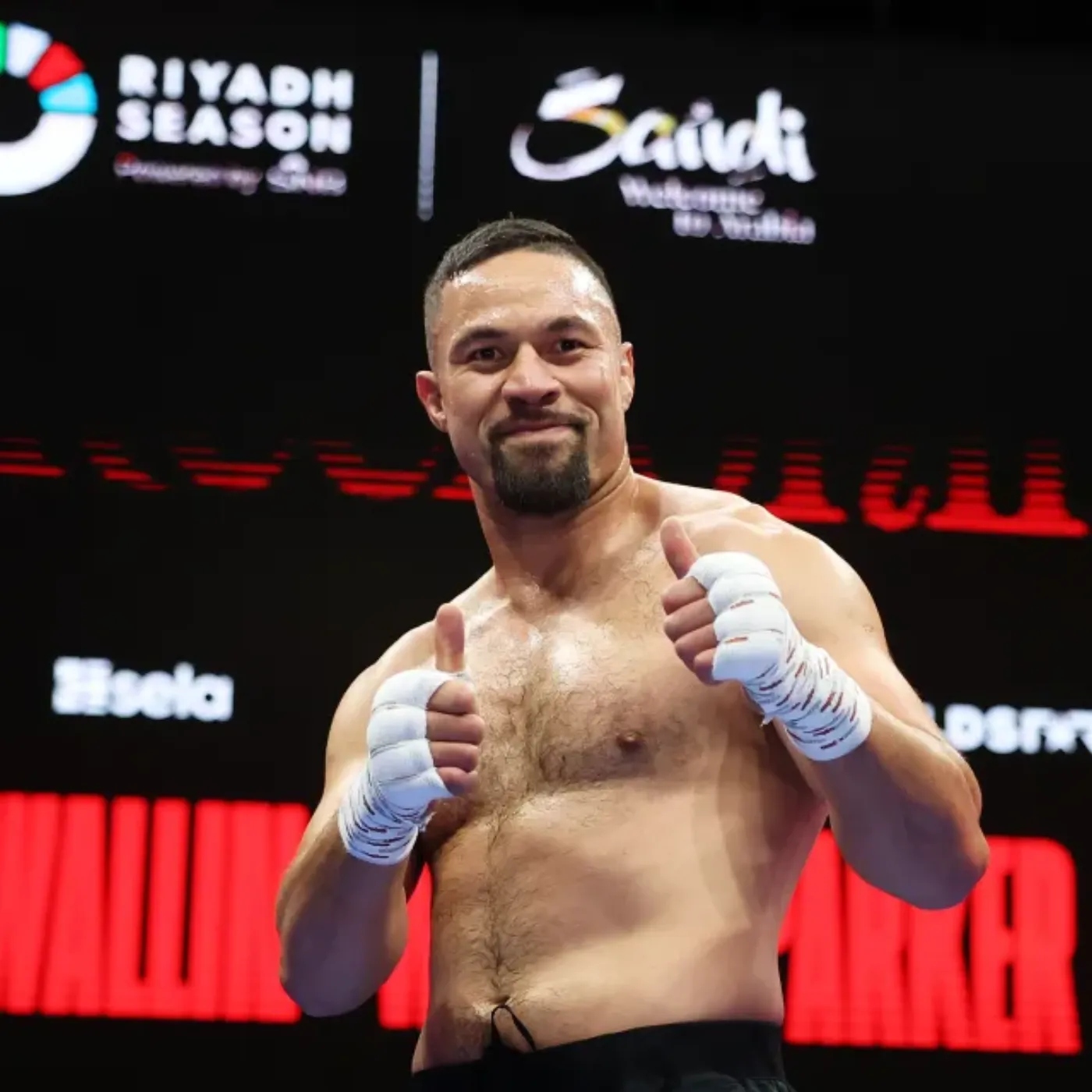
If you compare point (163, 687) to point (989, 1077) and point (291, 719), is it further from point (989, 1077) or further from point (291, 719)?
point (989, 1077)

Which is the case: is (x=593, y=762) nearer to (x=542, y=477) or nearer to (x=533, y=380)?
(x=542, y=477)

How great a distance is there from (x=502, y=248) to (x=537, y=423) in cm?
30

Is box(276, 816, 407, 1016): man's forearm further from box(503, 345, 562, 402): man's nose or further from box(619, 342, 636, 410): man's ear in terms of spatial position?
box(619, 342, 636, 410): man's ear

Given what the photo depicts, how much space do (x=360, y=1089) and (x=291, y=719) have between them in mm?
727

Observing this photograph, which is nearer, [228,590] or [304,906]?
[304,906]

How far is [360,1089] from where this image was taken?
145 inches

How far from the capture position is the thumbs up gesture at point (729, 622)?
193cm

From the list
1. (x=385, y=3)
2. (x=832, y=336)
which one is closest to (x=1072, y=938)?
(x=832, y=336)

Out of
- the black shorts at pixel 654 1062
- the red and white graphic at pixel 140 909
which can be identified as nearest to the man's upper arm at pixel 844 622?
the black shorts at pixel 654 1062

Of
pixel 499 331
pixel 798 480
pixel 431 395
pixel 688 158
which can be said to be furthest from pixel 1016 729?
pixel 499 331

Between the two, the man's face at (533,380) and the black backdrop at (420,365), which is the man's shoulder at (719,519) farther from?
the black backdrop at (420,365)

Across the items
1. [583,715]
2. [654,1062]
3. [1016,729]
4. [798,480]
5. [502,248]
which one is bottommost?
[654,1062]

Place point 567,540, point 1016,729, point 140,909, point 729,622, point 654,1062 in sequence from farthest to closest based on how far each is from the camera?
point 1016,729 < point 140,909 < point 567,540 < point 654,1062 < point 729,622

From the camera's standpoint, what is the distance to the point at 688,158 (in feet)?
13.1
